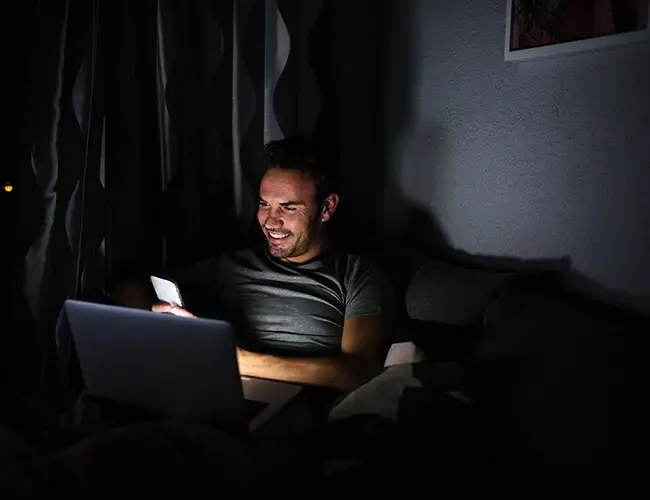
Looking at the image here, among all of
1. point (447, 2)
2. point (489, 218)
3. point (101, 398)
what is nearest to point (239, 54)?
point (447, 2)

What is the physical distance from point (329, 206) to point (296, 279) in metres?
0.24

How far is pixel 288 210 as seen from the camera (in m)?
1.76

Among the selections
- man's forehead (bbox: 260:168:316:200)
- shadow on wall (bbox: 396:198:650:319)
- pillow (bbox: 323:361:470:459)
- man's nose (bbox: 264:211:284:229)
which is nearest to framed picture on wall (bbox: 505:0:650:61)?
shadow on wall (bbox: 396:198:650:319)

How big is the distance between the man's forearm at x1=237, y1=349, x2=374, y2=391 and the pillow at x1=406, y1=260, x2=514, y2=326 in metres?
0.24

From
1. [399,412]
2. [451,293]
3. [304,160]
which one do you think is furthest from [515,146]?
[399,412]

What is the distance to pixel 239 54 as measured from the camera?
1.99 metres

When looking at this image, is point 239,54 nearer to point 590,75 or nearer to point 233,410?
point 590,75

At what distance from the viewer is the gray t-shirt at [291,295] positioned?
167cm

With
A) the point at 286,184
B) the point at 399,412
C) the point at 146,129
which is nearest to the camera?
the point at 399,412

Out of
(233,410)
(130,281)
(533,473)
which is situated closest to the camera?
(533,473)

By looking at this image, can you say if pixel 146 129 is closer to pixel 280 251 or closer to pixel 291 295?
pixel 280 251

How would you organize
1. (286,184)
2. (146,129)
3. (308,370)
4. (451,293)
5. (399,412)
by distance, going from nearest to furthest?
(399,412)
(308,370)
(451,293)
(286,184)
(146,129)

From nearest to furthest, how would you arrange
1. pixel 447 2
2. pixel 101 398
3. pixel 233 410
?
pixel 233 410 → pixel 101 398 → pixel 447 2

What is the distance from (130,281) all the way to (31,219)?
0.31 m
